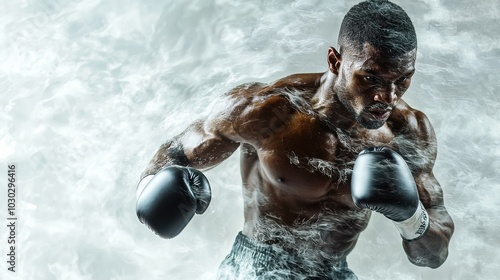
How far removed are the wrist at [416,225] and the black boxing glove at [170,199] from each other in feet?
1.87

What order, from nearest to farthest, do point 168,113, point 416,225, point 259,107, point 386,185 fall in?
point 386,185
point 416,225
point 259,107
point 168,113

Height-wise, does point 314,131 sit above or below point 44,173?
above

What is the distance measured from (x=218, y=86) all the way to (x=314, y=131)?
164 cm

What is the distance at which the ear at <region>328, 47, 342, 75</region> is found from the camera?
7.20 ft

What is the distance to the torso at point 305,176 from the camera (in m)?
2.21

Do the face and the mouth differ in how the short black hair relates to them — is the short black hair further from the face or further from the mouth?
the mouth

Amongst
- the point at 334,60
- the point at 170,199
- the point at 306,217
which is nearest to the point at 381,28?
the point at 334,60

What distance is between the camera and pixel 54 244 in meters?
3.71

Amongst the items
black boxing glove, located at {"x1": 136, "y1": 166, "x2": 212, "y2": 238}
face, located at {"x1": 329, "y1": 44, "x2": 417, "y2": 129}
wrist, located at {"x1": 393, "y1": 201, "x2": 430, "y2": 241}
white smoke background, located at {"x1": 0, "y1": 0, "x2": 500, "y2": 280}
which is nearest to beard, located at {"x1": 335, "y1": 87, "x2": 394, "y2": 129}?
face, located at {"x1": 329, "y1": 44, "x2": 417, "y2": 129}

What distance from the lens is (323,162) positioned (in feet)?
7.25

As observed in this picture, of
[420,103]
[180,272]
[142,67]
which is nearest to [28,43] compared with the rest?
[142,67]

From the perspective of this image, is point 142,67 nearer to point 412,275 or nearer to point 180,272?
point 180,272

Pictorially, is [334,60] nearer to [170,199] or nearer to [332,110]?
[332,110]

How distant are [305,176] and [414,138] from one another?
34 centimetres
